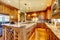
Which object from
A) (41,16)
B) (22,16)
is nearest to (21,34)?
(22,16)

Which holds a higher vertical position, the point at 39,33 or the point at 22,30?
the point at 22,30

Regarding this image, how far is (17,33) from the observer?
6.80ft

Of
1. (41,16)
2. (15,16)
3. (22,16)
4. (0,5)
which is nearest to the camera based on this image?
(0,5)

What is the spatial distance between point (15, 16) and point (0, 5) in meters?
3.47

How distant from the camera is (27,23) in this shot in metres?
6.64

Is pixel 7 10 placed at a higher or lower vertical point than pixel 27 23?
higher

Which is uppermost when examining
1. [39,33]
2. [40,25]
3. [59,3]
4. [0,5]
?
[0,5]

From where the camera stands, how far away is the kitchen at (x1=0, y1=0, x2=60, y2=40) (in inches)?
82.7

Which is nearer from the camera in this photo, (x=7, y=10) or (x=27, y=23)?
(x=27, y=23)

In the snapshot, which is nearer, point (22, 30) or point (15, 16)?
point (22, 30)

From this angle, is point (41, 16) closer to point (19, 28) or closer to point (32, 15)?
point (32, 15)

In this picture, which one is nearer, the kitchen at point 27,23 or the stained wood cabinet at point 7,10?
the kitchen at point 27,23

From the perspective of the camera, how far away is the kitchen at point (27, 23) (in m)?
2.10

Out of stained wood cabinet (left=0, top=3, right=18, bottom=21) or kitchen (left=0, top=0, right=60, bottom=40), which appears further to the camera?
stained wood cabinet (left=0, top=3, right=18, bottom=21)
